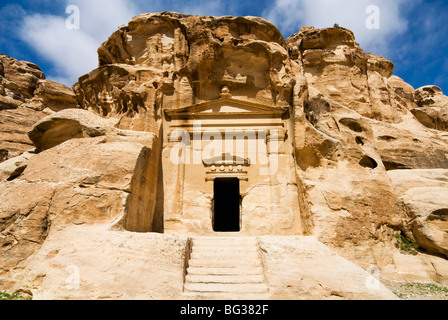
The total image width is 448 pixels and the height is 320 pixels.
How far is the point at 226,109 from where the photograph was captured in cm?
1081

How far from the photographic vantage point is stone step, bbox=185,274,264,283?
565 cm

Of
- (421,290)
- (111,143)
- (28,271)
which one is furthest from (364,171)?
(28,271)

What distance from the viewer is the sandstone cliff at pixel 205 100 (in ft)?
21.4

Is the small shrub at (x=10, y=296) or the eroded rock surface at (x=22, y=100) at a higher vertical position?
the eroded rock surface at (x=22, y=100)

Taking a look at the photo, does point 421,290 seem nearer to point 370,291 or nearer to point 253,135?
point 370,291

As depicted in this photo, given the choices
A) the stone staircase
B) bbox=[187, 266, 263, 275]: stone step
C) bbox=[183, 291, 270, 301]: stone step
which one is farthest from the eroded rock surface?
bbox=[183, 291, 270, 301]: stone step

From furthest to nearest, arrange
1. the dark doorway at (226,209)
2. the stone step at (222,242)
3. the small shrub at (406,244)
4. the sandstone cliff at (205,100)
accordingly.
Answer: the dark doorway at (226,209) < the small shrub at (406,244) < the stone step at (222,242) < the sandstone cliff at (205,100)

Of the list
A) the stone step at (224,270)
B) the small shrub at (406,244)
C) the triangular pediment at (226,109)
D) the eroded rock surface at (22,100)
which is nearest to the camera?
the stone step at (224,270)

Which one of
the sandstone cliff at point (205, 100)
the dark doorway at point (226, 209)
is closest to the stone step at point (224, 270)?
the sandstone cliff at point (205, 100)

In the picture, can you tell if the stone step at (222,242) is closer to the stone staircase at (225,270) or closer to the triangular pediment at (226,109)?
the stone staircase at (225,270)

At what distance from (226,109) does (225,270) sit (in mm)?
6249

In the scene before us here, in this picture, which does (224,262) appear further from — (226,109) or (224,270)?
Answer: (226,109)

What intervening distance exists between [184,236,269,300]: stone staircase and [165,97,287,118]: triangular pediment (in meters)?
4.96
